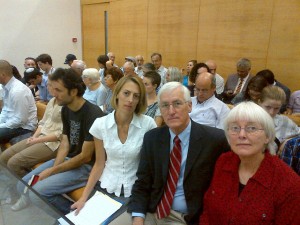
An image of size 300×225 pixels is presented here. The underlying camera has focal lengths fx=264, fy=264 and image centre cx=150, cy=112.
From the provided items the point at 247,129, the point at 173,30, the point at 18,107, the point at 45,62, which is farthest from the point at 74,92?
the point at 173,30

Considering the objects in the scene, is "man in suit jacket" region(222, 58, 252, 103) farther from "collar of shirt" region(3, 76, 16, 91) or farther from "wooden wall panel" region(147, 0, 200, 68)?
"collar of shirt" region(3, 76, 16, 91)

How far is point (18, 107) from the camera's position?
3.39m

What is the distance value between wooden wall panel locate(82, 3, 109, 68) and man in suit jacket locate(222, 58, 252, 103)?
17.4 ft

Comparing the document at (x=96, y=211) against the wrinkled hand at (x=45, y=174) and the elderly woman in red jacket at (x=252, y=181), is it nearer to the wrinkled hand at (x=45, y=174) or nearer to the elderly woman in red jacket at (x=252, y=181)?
the wrinkled hand at (x=45, y=174)

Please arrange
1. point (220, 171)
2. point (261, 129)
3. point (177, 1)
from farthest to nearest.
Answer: point (177, 1) → point (220, 171) → point (261, 129)

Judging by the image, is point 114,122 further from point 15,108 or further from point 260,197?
point 15,108

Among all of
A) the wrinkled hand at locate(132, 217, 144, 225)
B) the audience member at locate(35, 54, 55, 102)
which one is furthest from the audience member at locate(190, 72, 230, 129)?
the audience member at locate(35, 54, 55, 102)

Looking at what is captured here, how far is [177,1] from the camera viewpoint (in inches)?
257

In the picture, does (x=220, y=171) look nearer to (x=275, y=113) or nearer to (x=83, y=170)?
(x=275, y=113)

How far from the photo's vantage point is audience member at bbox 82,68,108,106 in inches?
156

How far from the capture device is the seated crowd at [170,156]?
54.2 inches

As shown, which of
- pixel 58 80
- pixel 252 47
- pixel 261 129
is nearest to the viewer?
pixel 261 129

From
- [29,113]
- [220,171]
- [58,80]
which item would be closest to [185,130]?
[220,171]

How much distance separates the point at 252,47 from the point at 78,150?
4.31m
